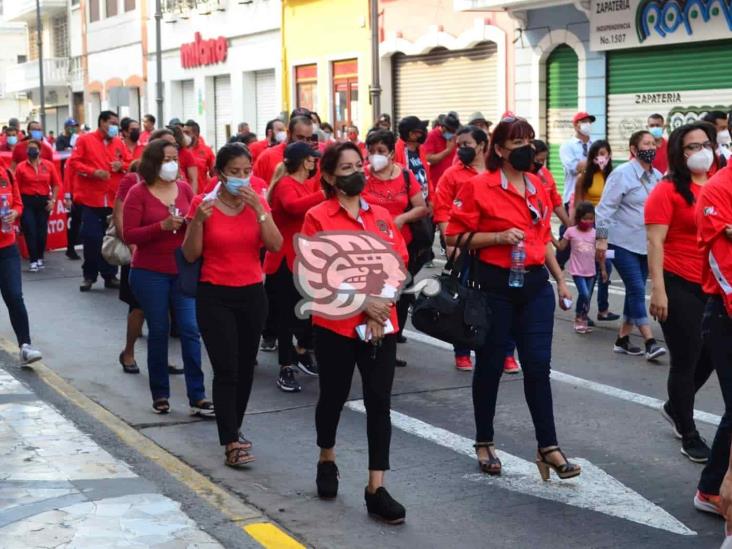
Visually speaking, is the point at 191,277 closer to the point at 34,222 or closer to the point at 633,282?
the point at 633,282

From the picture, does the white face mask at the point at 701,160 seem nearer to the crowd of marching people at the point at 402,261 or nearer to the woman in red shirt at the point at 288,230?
the crowd of marching people at the point at 402,261

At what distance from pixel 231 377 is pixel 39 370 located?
3.32 metres

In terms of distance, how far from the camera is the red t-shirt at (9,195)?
30.8ft

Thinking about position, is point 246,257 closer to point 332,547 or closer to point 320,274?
point 320,274

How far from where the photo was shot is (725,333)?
5.71m

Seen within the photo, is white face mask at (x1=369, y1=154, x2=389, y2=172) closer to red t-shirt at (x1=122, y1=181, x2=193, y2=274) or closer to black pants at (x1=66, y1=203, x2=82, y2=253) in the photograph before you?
red t-shirt at (x1=122, y1=181, x2=193, y2=274)

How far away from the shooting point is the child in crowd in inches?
443

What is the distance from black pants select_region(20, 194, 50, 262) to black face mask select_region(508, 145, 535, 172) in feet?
32.8

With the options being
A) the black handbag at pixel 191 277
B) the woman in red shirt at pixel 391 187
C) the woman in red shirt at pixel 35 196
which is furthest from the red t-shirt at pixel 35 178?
the black handbag at pixel 191 277

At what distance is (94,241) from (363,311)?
29.2 feet

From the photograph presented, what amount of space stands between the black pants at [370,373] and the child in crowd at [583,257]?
5213 millimetres

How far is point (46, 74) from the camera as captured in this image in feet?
182

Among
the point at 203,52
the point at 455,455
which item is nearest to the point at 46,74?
the point at 203,52

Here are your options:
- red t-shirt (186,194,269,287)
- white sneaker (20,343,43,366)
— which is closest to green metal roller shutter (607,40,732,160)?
white sneaker (20,343,43,366)
